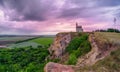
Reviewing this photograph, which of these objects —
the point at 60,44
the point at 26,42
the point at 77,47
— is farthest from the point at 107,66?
the point at 26,42

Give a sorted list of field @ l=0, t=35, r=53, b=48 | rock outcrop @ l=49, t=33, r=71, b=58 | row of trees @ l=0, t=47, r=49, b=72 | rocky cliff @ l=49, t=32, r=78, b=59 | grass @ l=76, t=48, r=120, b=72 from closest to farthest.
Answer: grass @ l=76, t=48, r=120, b=72
rocky cliff @ l=49, t=32, r=78, b=59
rock outcrop @ l=49, t=33, r=71, b=58
row of trees @ l=0, t=47, r=49, b=72
field @ l=0, t=35, r=53, b=48

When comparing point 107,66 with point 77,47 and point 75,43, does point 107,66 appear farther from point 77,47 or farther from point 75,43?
point 75,43

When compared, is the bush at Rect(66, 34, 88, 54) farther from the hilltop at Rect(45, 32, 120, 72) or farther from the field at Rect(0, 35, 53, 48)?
the field at Rect(0, 35, 53, 48)

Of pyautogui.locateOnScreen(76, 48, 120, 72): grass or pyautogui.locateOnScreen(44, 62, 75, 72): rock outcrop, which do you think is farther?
pyautogui.locateOnScreen(76, 48, 120, 72): grass

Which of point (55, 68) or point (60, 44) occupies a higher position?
point (55, 68)

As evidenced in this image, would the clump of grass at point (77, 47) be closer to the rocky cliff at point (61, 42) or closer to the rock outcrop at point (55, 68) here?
the rocky cliff at point (61, 42)

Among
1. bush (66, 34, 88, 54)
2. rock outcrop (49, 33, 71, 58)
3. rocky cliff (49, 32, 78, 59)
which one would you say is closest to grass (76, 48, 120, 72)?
bush (66, 34, 88, 54)

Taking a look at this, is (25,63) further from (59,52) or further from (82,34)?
(82,34)

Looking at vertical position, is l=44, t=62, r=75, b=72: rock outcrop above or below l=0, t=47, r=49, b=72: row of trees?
above

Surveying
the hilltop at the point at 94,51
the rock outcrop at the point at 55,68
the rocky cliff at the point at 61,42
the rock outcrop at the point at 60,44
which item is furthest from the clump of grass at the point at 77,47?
the rock outcrop at the point at 55,68

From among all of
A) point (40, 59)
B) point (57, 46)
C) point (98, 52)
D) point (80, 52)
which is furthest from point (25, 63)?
point (98, 52)

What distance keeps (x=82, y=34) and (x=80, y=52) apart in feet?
31.8

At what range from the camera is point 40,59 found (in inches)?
2793

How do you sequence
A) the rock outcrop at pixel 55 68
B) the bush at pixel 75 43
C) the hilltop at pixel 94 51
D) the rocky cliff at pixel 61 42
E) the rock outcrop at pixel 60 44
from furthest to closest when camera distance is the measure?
the rock outcrop at pixel 60 44 → the rocky cliff at pixel 61 42 → the bush at pixel 75 43 → the hilltop at pixel 94 51 → the rock outcrop at pixel 55 68
